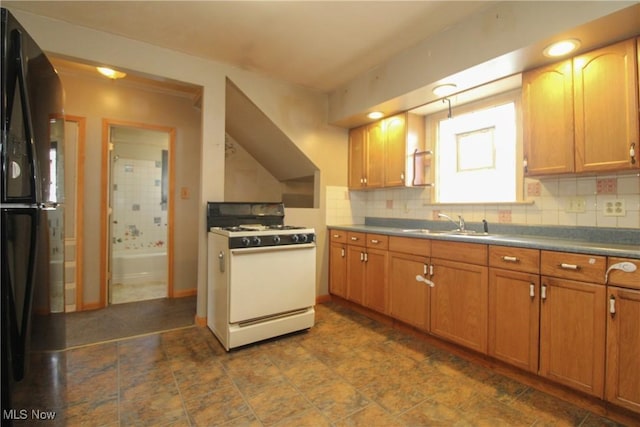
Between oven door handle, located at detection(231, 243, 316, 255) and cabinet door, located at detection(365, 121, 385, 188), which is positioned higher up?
cabinet door, located at detection(365, 121, 385, 188)

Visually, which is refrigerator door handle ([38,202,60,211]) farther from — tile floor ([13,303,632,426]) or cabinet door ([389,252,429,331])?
cabinet door ([389,252,429,331])

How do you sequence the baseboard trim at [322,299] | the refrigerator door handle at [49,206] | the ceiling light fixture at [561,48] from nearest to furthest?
1. the refrigerator door handle at [49,206]
2. the ceiling light fixture at [561,48]
3. the baseboard trim at [322,299]

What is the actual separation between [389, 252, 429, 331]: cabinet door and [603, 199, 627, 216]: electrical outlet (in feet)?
3.92

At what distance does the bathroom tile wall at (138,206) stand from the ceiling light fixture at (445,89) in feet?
13.9

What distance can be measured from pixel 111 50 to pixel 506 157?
11.1 feet

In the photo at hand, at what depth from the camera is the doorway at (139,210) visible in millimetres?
4352

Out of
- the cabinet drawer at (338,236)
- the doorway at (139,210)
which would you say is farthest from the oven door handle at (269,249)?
the doorway at (139,210)

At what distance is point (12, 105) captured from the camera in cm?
105

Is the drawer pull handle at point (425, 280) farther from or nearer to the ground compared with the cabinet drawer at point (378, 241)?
nearer to the ground

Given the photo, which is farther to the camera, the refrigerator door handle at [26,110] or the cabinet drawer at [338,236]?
the cabinet drawer at [338,236]

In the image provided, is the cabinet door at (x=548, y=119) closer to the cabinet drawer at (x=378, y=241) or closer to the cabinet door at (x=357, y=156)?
the cabinet drawer at (x=378, y=241)

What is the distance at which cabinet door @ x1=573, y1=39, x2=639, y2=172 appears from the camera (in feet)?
5.55

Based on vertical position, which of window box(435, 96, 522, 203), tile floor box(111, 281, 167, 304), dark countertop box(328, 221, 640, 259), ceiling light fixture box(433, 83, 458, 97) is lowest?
tile floor box(111, 281, 167, 304)

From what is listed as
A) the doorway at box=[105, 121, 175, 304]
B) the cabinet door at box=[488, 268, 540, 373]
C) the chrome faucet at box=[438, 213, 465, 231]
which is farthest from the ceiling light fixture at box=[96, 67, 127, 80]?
the cabinet door at box=[488, 268, 540, 373]
